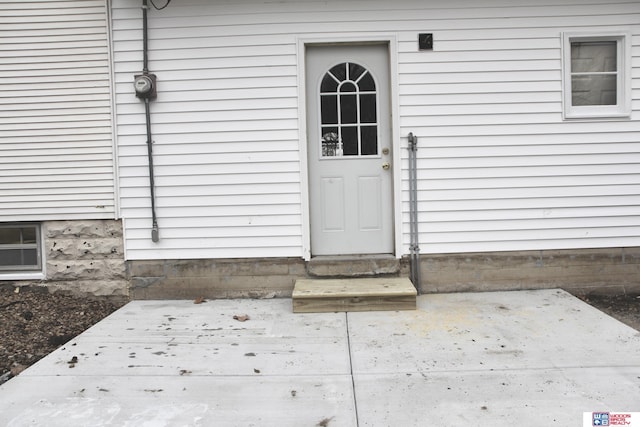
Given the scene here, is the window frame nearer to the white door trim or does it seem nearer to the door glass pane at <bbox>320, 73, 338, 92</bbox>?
the white door trim

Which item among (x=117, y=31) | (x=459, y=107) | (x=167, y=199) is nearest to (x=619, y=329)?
(x=459, y=107)

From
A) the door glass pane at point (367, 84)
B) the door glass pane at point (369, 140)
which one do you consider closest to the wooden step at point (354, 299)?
the door glass pane at point (369, 140)

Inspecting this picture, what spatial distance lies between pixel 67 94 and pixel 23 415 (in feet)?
11.4

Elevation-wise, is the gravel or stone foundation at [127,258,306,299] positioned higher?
stone foundation at [127,258,306,299]

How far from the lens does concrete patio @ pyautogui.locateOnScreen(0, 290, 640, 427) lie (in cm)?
287

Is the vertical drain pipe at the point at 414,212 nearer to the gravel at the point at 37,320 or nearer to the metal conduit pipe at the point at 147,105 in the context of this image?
the metal conduit pipe at the point at 147,105

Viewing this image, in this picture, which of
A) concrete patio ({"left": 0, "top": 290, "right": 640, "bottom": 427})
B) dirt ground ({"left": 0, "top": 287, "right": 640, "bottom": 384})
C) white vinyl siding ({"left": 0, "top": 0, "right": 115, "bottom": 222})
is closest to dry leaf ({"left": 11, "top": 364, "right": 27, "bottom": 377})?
dirt ground ({"left": 0, "top": 287, "right": 640, "bottom": 384})

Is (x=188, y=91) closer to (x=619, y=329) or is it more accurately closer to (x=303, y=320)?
(x=303, y=320)

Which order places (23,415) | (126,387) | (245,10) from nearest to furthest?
(23,415), (126,387), (245,10)

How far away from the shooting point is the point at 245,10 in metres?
5.11

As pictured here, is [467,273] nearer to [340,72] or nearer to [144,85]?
[340,72]

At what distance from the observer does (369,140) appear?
208 inches

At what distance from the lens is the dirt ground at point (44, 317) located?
3.99m

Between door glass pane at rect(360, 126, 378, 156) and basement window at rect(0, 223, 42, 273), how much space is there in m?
3.55
